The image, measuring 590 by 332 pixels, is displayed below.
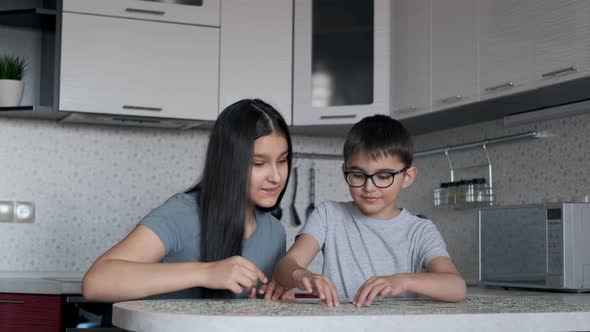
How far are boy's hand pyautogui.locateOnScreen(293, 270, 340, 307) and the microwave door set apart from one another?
1.20 meters

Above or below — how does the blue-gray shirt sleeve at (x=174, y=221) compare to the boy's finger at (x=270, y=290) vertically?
above

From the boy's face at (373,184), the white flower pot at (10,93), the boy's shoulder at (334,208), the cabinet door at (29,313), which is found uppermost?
the white flower pot at (10,93)

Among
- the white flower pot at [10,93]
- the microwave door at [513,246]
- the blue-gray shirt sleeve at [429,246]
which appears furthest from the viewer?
the white flower pot at [10,93]

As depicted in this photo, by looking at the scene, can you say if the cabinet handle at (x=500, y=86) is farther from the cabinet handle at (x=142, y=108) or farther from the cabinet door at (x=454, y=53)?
the cabinet handle at (x=142, y=108)

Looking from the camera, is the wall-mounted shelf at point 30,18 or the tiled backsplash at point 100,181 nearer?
the wall-mounted shelf at point 30,18

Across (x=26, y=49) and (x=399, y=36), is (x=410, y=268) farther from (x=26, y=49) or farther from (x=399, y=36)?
(x=26, y=49)

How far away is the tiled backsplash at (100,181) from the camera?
3.12m

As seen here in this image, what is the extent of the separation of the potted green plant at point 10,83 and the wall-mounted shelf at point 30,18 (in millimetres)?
171

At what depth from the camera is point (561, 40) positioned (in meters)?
2.12

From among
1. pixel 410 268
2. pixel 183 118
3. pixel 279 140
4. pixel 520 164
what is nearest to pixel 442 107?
pixel 520 164

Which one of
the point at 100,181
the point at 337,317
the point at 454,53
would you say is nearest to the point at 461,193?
the point at 454,53

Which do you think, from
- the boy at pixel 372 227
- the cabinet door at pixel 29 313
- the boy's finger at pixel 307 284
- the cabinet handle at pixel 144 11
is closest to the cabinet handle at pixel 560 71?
the boy at pixel 372 227

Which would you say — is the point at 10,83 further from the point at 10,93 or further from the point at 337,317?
the point at 337,317

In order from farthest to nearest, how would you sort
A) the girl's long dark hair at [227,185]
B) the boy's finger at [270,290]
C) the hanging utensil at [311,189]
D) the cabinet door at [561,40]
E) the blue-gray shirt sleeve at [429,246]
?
the hanging utensil at [311,189], the cabinet door at [561,40], the blue-gray shirt sleeve at [429,246], the girl's long dark hair at [227,185], the boy's finger at [270,290]
